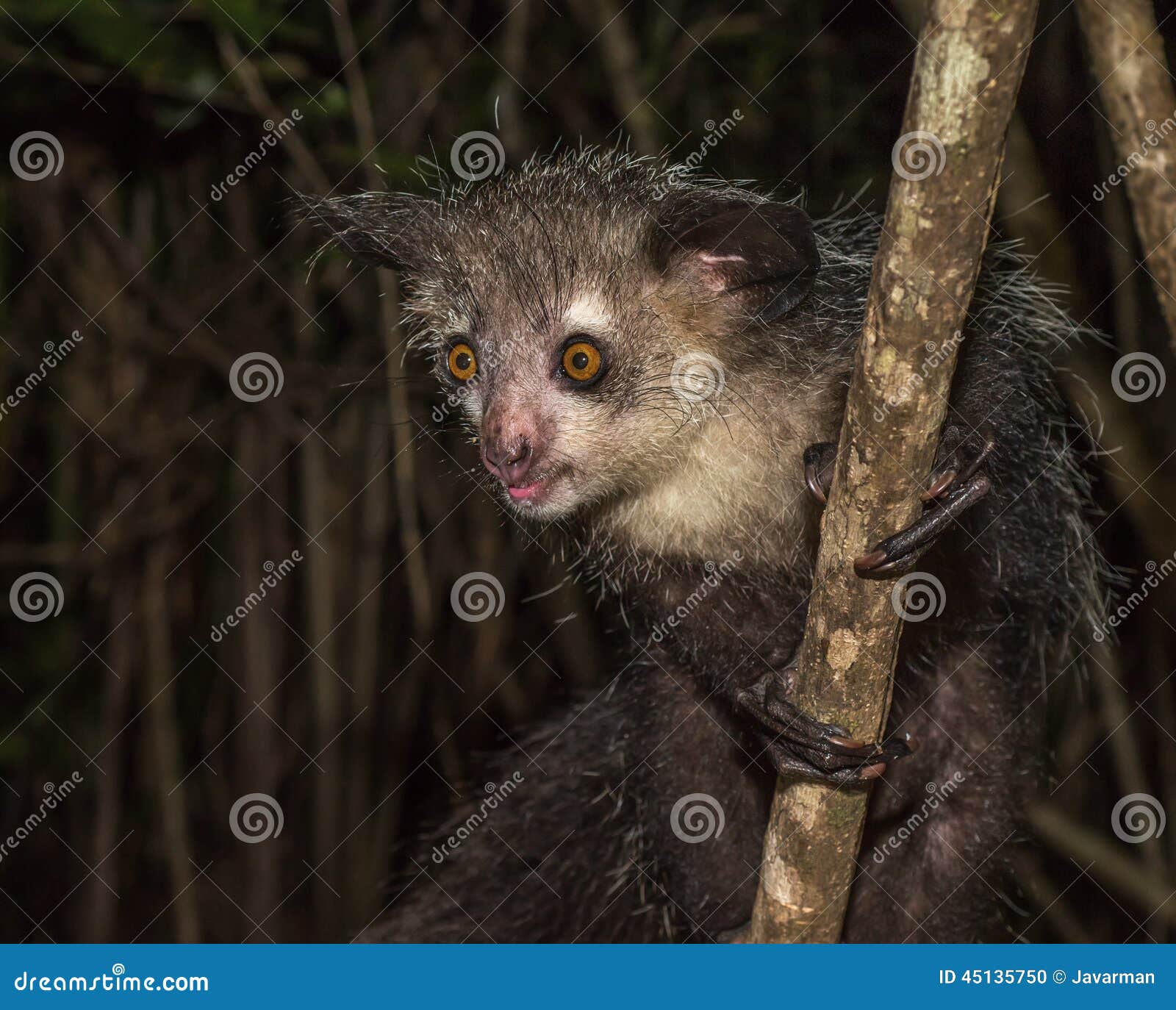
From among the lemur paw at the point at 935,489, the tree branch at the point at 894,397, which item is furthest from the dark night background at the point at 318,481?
the lemur paw at the point at 935,489

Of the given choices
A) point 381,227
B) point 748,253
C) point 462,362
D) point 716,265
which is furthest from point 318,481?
point 748,253

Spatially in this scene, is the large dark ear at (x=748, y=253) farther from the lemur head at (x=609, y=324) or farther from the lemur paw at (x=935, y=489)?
the lemur paw at (x=935, y=489)

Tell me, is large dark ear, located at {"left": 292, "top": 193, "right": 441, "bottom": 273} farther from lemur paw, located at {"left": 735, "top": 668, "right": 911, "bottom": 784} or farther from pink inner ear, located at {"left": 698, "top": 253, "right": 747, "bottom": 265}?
lemur paw, located at {"left": 735, "top": 668, "right": 911, "bottom": 784}

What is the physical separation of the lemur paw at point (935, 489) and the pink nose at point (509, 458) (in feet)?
2.24

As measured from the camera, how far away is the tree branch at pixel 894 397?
1826mm

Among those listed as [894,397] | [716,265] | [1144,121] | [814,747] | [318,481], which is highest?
[1144,121]

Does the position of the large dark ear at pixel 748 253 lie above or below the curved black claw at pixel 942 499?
above

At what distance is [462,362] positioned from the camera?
3289 millimetres

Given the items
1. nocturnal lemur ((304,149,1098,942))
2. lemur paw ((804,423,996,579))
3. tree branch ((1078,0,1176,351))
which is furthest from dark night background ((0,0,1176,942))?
lemur paw ((804,423,996,579))

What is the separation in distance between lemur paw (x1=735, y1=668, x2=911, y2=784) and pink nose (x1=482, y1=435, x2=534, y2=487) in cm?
78

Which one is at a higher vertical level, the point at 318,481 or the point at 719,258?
the point at 719,258

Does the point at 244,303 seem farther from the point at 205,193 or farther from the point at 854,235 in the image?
the point at 854,235

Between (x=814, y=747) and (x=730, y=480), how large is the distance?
0.85 m

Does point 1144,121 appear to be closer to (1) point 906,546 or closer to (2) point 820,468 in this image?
(2) point 820,468
